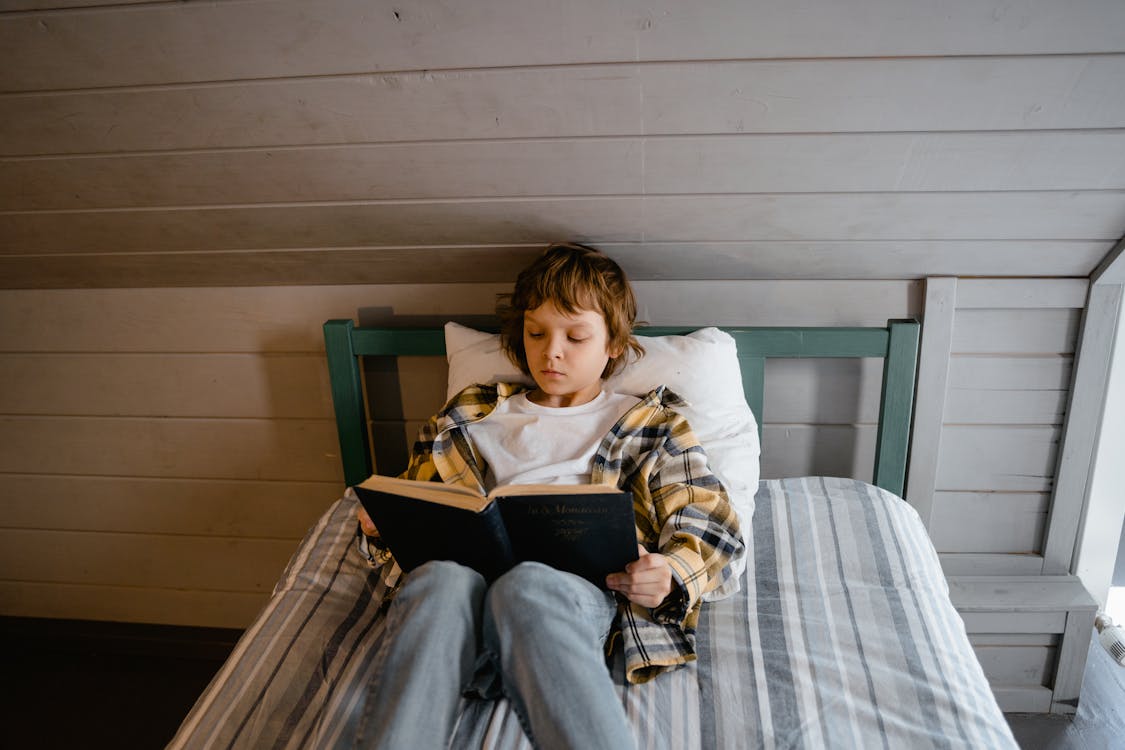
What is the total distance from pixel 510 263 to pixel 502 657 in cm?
79

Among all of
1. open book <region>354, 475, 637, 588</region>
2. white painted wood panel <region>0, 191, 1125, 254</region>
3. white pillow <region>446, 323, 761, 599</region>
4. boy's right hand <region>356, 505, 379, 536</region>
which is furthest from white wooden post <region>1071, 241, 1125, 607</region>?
boy's right hand <region>356, 505, 379, 536</region>

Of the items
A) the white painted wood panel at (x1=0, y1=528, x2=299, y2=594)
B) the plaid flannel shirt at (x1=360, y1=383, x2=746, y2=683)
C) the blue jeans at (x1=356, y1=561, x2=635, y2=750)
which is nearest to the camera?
the blue jeans at (x1=356, y1=561, x2=635, y2=750)

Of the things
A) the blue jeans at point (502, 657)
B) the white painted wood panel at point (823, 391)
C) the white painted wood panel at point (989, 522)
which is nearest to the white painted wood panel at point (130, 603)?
the blue jeans at point (502, 657)

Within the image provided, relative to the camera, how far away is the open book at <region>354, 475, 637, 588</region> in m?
0.94

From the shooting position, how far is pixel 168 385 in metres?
1.71

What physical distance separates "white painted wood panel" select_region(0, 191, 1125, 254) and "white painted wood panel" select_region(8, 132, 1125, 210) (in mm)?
29

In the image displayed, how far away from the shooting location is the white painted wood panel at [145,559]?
185 centimetres

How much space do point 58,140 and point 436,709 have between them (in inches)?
45.2

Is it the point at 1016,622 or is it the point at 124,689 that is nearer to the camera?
the point at 1016,622

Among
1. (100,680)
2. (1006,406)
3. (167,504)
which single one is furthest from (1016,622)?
(100,680)

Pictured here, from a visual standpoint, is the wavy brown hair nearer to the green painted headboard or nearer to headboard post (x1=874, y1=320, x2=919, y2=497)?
the green painted headboard

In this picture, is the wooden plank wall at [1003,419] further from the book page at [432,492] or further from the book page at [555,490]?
the book page at [432,492]

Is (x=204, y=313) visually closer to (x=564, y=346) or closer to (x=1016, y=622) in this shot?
(x=564, y=346)

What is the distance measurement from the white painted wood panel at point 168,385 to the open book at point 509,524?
2.39ft
